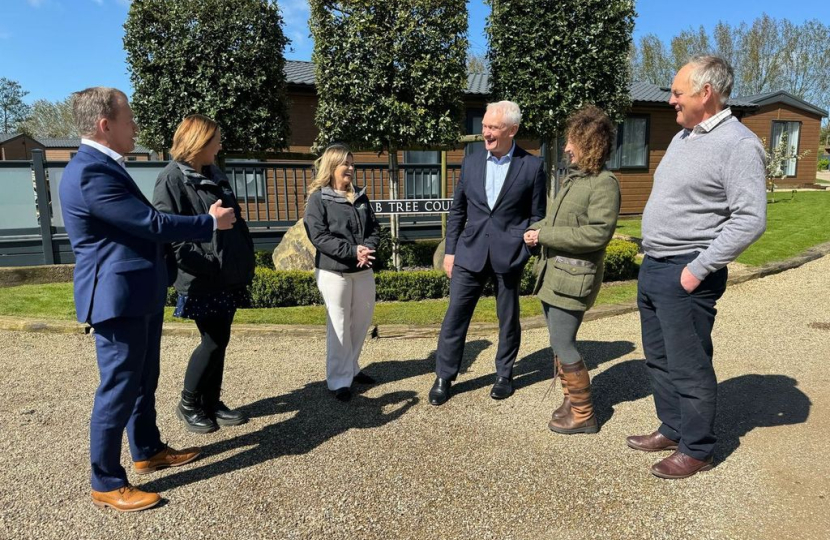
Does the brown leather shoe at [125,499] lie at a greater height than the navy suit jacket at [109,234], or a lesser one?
lesser

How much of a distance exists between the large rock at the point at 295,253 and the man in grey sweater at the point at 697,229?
5392 mm

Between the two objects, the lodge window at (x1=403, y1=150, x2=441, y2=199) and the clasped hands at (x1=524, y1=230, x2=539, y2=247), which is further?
the lodge window at (x1=403, y1=150, x2=441, y2=199)

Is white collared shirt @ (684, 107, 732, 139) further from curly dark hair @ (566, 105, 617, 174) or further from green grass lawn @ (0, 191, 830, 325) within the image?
green grass lawn @ (0, 191, 830, 325)

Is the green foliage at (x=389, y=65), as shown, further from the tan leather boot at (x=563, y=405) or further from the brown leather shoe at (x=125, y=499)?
the brown leather shoe at (x=125, y=499)

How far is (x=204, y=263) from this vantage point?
322cm

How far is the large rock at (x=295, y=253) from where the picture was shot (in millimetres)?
7719

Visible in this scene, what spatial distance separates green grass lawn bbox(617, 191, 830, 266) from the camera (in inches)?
366

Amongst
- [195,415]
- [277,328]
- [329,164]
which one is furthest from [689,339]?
[277,328]

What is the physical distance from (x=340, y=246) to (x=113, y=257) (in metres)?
1.64

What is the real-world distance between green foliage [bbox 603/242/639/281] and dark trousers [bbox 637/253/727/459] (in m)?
5.06

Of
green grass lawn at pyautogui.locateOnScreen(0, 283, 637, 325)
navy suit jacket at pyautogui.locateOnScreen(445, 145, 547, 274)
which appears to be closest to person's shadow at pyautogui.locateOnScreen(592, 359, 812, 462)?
navy suit jacket at pyautogui.locateOnScreen(445, 145, 547, 274)

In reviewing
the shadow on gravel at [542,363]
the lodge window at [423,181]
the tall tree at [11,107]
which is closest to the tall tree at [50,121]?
the tall tree at [11,107]

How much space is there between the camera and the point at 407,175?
11.3 m

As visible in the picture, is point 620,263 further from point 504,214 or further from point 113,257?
point 113,257
